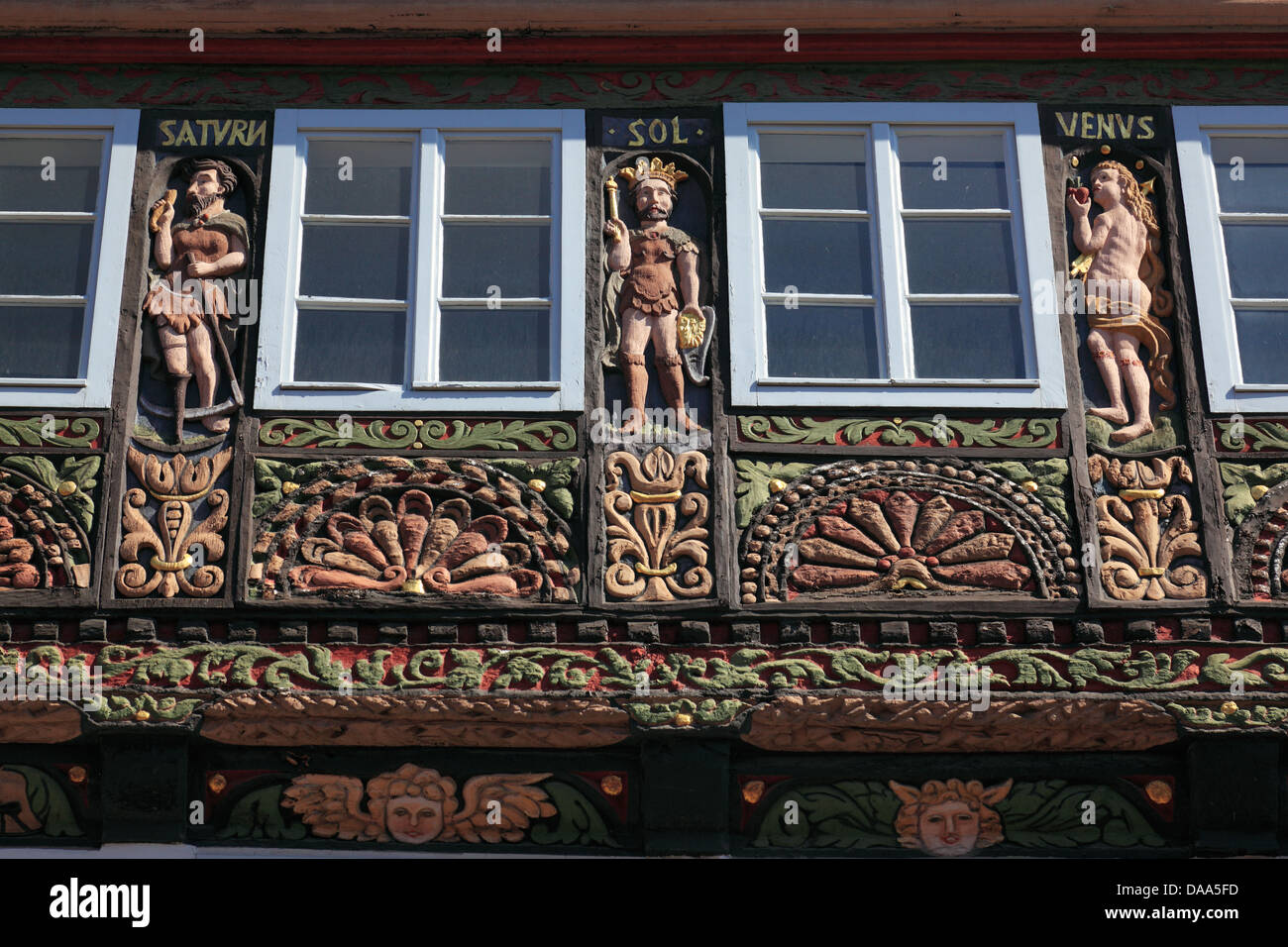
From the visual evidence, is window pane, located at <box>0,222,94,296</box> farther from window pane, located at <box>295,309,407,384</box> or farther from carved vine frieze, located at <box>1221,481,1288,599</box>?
carved vine frieze, located at <box>1221,481,1288,599</box>

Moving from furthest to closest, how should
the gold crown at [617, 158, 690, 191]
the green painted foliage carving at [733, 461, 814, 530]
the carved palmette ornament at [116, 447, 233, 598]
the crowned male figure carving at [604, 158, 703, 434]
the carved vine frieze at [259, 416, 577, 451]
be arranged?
the gold crown at [617, 158, 690, 191]
the crowned male figure carving at [604, 158, 703, 434]
the carved vine frieze at [259, 416, 577, 451]
the green painted foliage carving at [733, 461, 814, 530]
the carved palmette ornament at [116, 447, 233, 598]

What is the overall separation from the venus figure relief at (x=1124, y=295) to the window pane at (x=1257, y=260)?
32cm

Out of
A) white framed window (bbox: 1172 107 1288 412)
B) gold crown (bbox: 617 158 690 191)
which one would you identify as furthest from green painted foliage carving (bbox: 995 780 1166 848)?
gold crown (bbox: 617 158 690 191)

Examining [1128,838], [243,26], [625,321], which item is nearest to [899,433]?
[625,321]

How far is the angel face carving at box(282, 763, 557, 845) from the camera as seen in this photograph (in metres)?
7.02

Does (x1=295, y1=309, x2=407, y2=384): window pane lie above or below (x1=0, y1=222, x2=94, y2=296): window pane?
below

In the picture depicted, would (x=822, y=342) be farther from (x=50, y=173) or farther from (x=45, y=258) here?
(x=50, y=173)

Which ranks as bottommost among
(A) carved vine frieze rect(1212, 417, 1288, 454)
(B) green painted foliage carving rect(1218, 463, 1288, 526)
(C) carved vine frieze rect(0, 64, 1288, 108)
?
(B) green painted foliage carving rect(1218, 463, 1288, 526)

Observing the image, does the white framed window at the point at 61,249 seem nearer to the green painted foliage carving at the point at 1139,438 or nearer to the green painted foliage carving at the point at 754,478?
the green painted foliage carving at the point at 754,478

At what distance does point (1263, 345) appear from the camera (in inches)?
306

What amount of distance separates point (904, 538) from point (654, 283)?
4.71 feet

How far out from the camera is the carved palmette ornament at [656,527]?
23.5 ft

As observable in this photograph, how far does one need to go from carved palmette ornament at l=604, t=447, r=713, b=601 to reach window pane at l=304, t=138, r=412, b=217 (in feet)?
5.01

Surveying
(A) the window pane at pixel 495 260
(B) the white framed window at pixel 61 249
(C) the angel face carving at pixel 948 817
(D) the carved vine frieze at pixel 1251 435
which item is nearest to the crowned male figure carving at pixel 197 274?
(B) the white framed window at pixel 61 249
